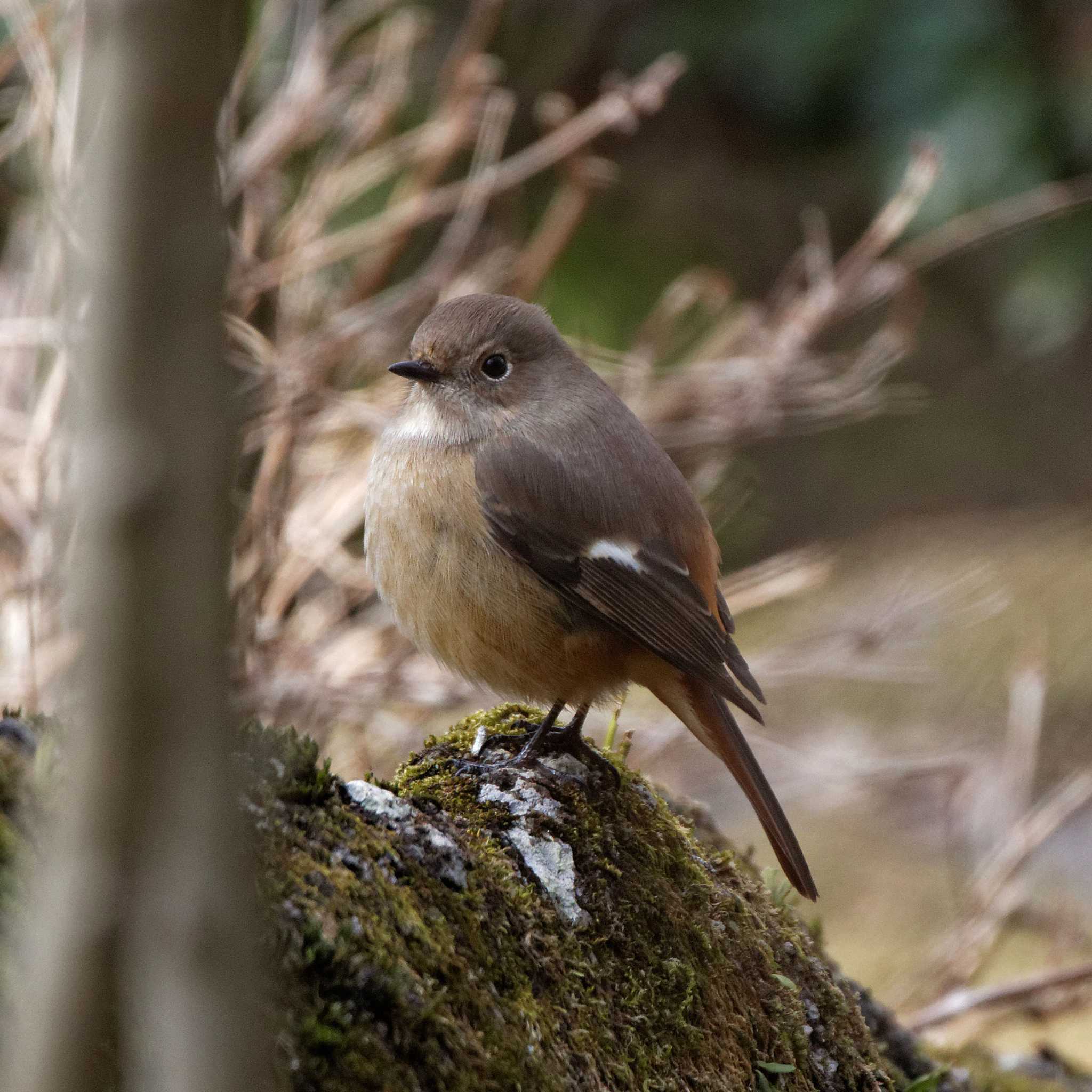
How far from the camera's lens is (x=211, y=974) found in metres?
0.76

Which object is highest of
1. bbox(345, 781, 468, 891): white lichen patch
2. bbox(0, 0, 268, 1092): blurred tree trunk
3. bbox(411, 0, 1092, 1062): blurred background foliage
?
bbox(0, 0, 268, 1092): blurred tree trunk

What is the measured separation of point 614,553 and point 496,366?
57 cm

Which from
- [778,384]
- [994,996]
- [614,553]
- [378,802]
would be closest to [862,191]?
[778,384]

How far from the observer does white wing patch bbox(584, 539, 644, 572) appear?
279 centimetres

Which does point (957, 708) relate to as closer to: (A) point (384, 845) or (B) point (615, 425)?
(B) point (615, 425)

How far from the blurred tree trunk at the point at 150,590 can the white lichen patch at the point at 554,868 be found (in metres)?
1.35

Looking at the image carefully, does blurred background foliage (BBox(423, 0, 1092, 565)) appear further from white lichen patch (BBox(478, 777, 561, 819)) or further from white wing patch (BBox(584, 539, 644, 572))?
white lichen patch (BBox(478, 777, 561, 819))

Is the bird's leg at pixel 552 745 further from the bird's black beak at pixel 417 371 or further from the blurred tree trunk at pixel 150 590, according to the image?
the blurred tree trunk at pixel 150 590

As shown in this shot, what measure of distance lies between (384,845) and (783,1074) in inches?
29.7

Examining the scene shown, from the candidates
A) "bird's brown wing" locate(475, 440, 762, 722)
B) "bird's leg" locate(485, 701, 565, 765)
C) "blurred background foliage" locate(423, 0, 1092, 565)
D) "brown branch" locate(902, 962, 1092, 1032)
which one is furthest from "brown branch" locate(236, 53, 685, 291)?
"brown branch" locate(902, 962, 1092, 1032)

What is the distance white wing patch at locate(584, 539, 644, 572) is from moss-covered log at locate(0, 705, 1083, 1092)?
15.9 inches

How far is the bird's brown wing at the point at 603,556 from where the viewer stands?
8.96 ft

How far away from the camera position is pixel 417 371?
120 inches

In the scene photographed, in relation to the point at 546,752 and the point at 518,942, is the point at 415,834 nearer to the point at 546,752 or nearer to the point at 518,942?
the point at 518,942
